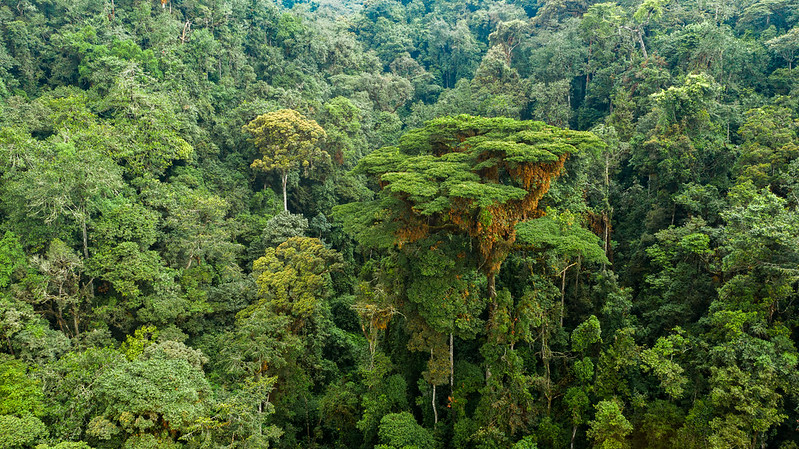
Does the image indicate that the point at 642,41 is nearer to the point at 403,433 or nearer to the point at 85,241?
the point at 403,433

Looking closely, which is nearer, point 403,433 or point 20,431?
point 20,431

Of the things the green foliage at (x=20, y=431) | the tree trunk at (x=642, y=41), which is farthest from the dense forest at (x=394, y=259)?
the tree trunk at (x=642, y=41)

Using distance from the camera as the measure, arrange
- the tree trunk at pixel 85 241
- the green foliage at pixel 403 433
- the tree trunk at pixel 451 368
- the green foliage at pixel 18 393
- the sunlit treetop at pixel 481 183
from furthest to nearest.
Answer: the tree trunk at pixel 85 241
the tree trunk at pixel 451 368
the green foliage at pixel 403 433
the sunlit treetop at pixel 481 183
the green foliage at pixel 18 393

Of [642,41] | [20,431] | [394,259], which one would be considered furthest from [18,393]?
[642,41]

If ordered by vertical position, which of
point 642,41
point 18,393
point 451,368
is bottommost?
point 451,368

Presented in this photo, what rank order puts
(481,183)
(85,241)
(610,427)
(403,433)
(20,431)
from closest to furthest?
(20,431) < (610,427) < (403,433) < (481,183) < (85,241)

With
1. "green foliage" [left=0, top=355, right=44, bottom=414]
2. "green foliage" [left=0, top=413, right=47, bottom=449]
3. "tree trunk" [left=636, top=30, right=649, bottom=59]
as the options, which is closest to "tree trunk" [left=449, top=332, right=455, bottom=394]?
"green foliage" [left=0, top=413, right=47, bottom=449]

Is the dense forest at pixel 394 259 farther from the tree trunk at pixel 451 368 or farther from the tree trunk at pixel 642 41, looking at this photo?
the tree trunk at pixel 642 41

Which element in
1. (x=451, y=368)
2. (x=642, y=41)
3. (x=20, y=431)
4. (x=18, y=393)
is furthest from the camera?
(x=642, y=41)
